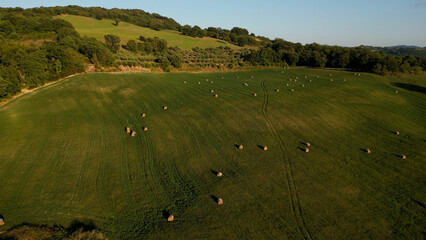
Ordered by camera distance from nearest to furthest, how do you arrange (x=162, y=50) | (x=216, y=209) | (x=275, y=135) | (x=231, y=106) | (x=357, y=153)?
(x=216, y=209), (x=357, y=153), (x=275, y=135), (x=231, y=106), (x=162, y=50)

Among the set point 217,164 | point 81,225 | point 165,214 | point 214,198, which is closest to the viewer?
point 81,225

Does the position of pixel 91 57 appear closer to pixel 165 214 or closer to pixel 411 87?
pixel 165 214

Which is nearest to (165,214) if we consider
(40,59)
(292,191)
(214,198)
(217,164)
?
(214,198)

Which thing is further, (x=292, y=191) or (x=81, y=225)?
(x=292, y=191)

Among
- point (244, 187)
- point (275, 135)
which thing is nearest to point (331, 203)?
point (244, 187)

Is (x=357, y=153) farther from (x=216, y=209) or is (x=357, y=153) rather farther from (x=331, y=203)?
(x=216, y=209)
